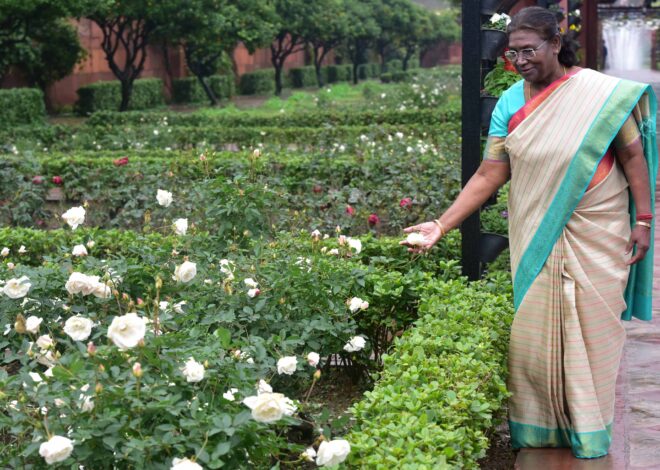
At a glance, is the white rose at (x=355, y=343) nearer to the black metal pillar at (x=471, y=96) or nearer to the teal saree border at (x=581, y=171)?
the teal saree border at (x=581, y=171)

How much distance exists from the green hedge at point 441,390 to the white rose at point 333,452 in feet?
0.29

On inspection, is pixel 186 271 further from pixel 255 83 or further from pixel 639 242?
pixel 255 83

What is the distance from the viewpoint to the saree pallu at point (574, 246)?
10.8 feet

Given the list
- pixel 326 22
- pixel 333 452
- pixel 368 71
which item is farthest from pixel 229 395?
pixel 368 71

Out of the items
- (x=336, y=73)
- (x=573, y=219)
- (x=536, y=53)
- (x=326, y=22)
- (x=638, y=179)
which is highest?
(x=326, y=22)

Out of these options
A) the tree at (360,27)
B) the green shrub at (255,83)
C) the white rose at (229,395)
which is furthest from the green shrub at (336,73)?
the white rose at (229,395)

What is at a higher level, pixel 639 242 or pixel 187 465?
pixel 639 242

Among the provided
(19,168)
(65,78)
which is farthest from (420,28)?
(19,168)

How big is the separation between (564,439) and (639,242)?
0.68 metres

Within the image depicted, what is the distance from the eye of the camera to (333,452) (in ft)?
7.74

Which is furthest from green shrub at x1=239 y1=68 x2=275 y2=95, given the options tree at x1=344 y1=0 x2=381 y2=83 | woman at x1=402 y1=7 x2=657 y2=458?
woman at x1=402 y1=7 x2=657 y2=458

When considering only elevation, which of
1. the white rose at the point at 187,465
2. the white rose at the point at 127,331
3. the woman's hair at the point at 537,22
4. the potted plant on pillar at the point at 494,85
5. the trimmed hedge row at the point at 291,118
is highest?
the woman's hair at the point at 537,22

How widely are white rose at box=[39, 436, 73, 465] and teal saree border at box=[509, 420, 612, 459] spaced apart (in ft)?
5.50

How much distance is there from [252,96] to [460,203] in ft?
107
